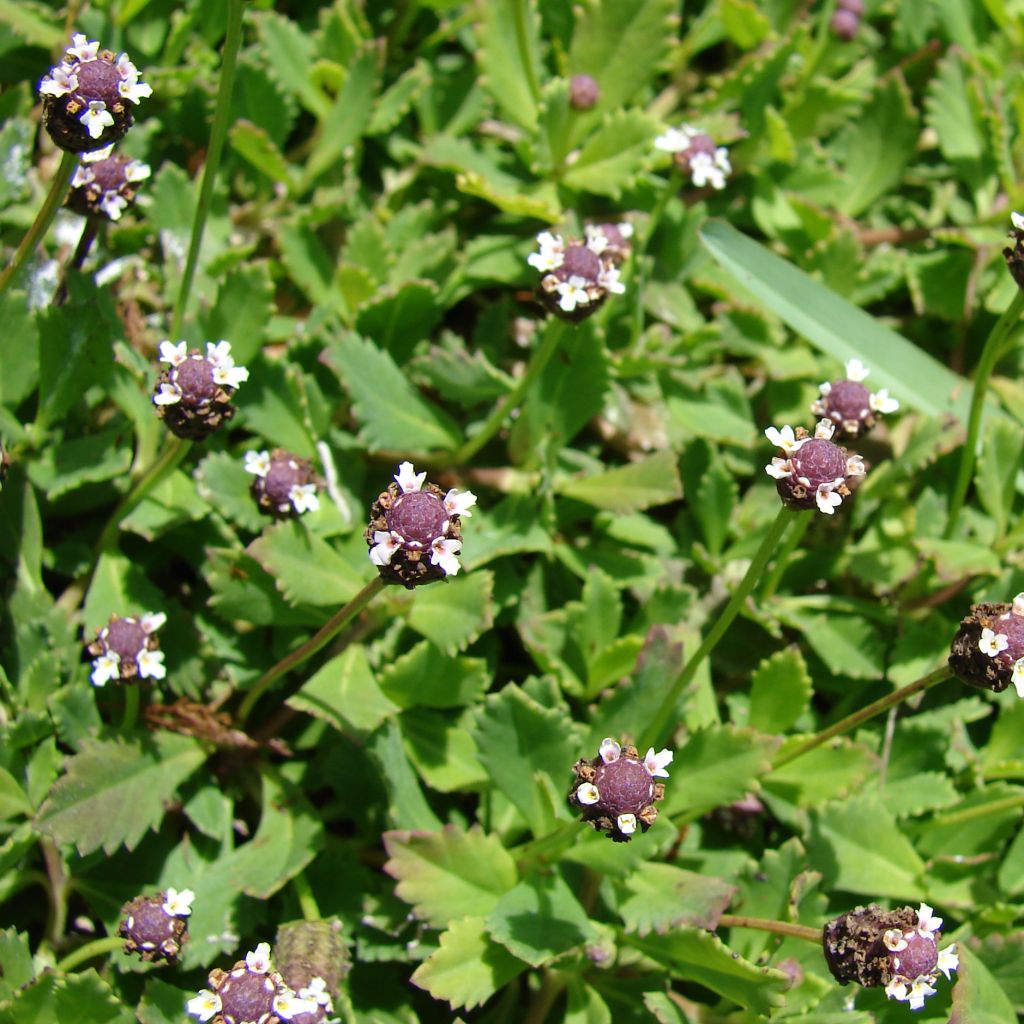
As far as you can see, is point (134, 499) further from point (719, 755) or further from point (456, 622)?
point (719, 755)

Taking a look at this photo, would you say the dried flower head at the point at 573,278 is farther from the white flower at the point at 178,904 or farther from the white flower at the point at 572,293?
the white flower at the point at 178,904

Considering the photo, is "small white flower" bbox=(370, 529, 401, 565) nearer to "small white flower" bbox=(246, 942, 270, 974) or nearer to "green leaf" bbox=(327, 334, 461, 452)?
"small white flower" bbox=(246, 942, 270, 974)

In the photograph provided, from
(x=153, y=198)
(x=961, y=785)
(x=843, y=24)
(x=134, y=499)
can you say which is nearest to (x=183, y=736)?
(x=134, y=499)

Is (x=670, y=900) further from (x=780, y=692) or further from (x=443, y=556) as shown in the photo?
(x=443, y=556)

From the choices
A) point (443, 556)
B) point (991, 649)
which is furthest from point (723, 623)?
point (443, 556)

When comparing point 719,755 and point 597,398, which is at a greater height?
point 597,398
